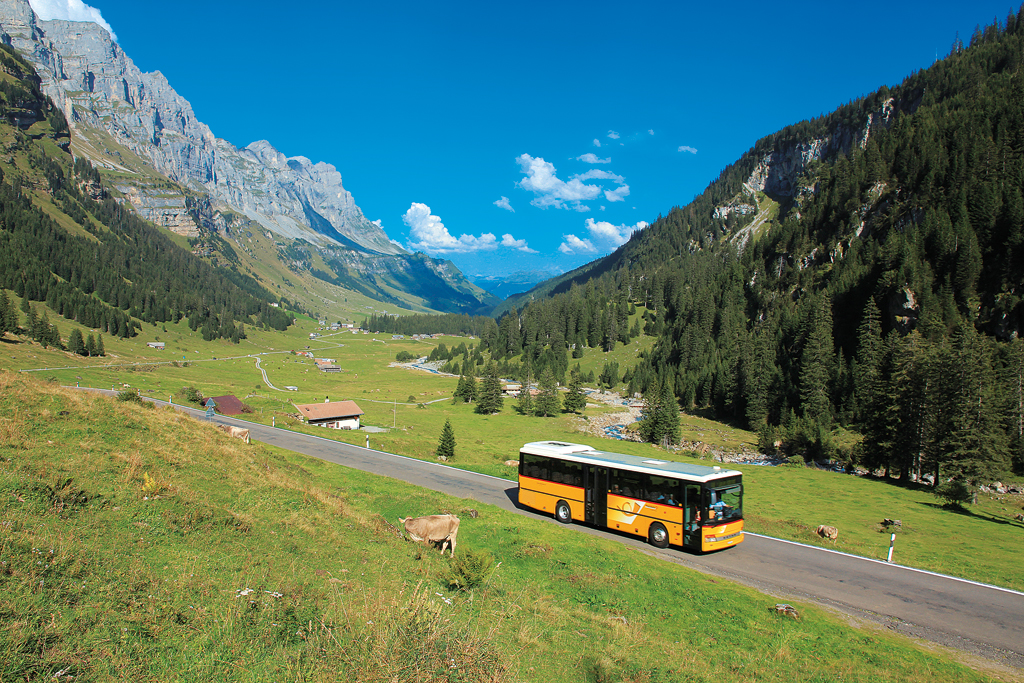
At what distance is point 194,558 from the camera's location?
11984 millimetres

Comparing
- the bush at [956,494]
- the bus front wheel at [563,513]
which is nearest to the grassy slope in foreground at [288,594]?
the bus front wheel at [563,513]

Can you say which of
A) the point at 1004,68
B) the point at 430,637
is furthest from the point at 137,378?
the point at 1004,68

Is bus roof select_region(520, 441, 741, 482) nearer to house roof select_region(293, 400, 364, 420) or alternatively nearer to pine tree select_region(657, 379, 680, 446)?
house roof select_region(293, 400, 364, 420)

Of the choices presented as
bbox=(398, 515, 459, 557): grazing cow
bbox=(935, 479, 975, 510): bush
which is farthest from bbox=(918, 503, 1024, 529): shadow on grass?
bbox=(398, 515, 459, 557): grazing cow

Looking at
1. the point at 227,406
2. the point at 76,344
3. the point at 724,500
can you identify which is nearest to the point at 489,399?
the point at 227,406

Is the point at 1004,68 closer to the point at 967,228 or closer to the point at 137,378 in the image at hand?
the point at 967,228

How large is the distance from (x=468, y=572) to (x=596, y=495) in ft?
45.3

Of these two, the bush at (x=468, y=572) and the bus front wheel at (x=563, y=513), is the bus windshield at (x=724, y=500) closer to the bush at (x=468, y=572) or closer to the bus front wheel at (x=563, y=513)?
the bus front wheel at (x=563, y=513)

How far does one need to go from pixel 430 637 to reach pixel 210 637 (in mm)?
4142

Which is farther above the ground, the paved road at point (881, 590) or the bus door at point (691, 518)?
the bus door at point (691, 518)

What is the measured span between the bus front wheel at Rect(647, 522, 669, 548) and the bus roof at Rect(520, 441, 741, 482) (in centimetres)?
289

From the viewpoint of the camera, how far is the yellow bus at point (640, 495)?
2341cm

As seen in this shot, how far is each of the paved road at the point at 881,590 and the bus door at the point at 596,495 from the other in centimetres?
77

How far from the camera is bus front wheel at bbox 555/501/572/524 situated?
91.5 feet
